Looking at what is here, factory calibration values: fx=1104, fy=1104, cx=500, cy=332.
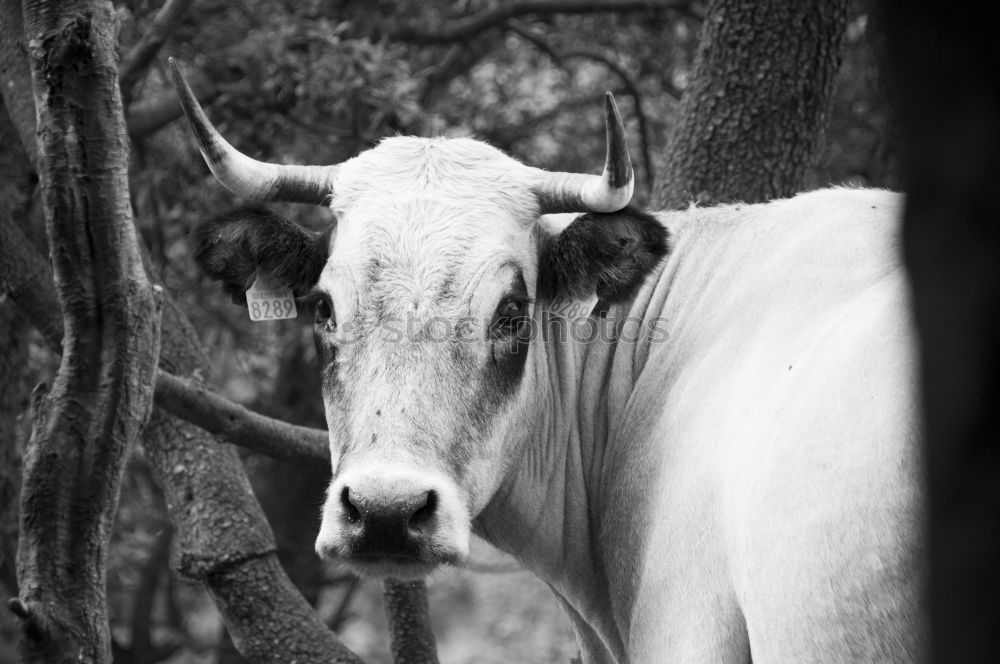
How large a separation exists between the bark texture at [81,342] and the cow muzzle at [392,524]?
0.81 m

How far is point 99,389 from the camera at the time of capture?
350cm

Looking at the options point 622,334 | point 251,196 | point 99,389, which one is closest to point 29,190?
point 251,196

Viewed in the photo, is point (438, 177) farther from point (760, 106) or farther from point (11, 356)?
point (11, 356)

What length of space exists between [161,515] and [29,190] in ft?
18.1

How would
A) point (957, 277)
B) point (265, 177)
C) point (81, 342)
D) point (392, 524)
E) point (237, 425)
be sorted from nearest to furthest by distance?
point (957, 277) < point (392, 524) < point (81, 342) < point (265, 177) < point (237, 425)

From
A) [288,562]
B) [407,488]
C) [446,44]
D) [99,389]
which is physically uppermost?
[446,44]

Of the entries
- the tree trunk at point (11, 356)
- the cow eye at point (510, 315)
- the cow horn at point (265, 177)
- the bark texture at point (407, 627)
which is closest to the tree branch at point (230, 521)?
the bark texture at point (407, 627)

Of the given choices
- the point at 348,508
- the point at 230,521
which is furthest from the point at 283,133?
the point at 348,508

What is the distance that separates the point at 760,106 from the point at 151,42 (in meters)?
2.99

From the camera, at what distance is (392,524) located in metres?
3.12

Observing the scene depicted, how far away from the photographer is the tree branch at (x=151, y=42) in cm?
524

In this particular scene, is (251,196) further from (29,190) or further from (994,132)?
(994,132)

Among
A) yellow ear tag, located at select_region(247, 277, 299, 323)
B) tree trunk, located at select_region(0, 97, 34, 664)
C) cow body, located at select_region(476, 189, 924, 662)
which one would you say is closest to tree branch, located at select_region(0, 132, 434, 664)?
yellow ear tag, located at select_region(247, 277, 299, 323)

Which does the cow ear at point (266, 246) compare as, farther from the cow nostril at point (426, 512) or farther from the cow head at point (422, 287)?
the cow nostril at point (426, 512)
